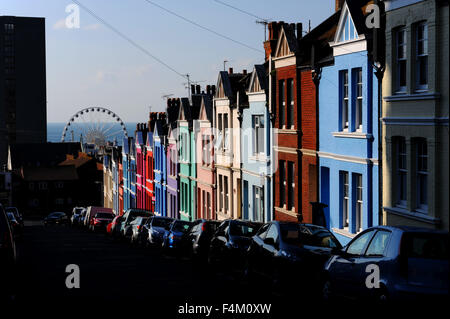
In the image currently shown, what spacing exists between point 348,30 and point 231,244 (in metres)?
8.52

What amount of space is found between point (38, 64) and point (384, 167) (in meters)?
153

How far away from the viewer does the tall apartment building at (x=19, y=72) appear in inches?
6526

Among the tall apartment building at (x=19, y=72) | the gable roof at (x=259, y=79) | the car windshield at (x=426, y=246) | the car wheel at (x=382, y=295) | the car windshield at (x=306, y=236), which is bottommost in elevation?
the car wheel at (x=382, y=295)

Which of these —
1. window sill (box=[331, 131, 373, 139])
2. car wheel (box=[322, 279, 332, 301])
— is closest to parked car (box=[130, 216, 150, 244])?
window sill (box=[331, 131, 373, 139])

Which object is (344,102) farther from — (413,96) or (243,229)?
(243,229)

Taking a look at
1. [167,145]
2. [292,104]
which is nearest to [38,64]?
[167,145]

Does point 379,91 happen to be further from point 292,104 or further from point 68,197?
point 68,197

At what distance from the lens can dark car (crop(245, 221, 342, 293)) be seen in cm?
1630

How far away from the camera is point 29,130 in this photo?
171 metres

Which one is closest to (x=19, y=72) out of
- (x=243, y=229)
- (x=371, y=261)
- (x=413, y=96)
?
(x=243, y=229)

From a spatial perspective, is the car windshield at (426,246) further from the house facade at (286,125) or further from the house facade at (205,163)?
the house facade at (205,163)

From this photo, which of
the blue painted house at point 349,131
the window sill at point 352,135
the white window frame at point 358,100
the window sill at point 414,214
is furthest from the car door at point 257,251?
the white window frame at point 358,100

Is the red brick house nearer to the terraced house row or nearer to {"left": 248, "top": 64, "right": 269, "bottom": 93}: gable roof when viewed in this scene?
the terraced house row

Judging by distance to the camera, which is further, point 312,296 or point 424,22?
point 424,22
